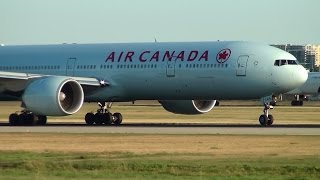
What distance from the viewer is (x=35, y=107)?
4881 cm

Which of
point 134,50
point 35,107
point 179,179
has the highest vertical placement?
point 134,50

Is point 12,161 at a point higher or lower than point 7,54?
lower

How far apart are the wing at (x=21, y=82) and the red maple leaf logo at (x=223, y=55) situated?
6765mm

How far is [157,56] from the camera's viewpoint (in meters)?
52.1

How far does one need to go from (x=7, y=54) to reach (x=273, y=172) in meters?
34.9

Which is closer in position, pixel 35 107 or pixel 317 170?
pixel 317 170

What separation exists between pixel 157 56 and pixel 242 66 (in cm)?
513

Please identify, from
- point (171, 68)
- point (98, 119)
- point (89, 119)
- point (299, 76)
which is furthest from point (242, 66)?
point (89, 119)

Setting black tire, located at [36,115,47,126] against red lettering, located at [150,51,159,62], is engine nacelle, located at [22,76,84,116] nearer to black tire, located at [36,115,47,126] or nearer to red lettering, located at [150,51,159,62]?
black tire, located at [36,115,47,126]

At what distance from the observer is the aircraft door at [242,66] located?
49344mm

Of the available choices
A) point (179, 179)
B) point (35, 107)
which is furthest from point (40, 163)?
point (35, 107)

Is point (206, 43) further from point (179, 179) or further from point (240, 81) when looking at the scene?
point (179, 179)

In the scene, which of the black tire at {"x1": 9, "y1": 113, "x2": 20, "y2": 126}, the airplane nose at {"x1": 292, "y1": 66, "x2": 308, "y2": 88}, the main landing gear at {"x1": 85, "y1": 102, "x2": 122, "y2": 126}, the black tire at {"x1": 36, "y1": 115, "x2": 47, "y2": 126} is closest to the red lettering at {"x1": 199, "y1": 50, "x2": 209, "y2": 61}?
the airplane nose at {"x1": 292, "y1": 66, "x2": 308, "y2": 88}

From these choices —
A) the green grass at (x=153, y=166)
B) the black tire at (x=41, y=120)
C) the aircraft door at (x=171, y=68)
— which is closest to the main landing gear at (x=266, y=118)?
the aircraft door at (x=171, y=68)
